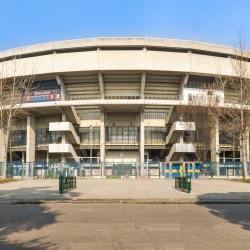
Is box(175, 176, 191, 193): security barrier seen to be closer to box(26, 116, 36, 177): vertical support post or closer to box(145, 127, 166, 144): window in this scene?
box(145, 127, 166, 144): window

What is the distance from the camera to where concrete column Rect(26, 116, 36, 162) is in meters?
49.5

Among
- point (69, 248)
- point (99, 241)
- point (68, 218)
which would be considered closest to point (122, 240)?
point (99, 241)

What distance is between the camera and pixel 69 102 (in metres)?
45.5

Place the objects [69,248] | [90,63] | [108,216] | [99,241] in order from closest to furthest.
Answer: [69,248] → [99,241] → [108,216] → [90,63]

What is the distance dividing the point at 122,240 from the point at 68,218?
11.6 ft

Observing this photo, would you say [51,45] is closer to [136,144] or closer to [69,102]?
[69,102]

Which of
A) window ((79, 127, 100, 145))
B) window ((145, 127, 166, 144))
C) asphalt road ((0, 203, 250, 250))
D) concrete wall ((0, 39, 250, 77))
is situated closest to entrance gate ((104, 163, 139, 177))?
window ((145, 127, 166, 144))

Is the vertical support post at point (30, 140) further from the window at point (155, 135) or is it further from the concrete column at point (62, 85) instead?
the window at point (155, 135)

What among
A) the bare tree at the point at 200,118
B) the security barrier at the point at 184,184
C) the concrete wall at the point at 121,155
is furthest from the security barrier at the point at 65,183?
the concrete wall at the point at 121,155

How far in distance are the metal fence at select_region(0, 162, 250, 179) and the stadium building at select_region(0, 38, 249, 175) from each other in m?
1.31

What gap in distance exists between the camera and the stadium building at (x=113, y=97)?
44656mm

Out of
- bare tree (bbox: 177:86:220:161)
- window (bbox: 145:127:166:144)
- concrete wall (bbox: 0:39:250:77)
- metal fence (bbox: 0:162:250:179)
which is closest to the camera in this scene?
metal fence (bbox: 0:162:250:179)

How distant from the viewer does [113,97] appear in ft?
160

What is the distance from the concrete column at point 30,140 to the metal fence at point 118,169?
7252 mm
